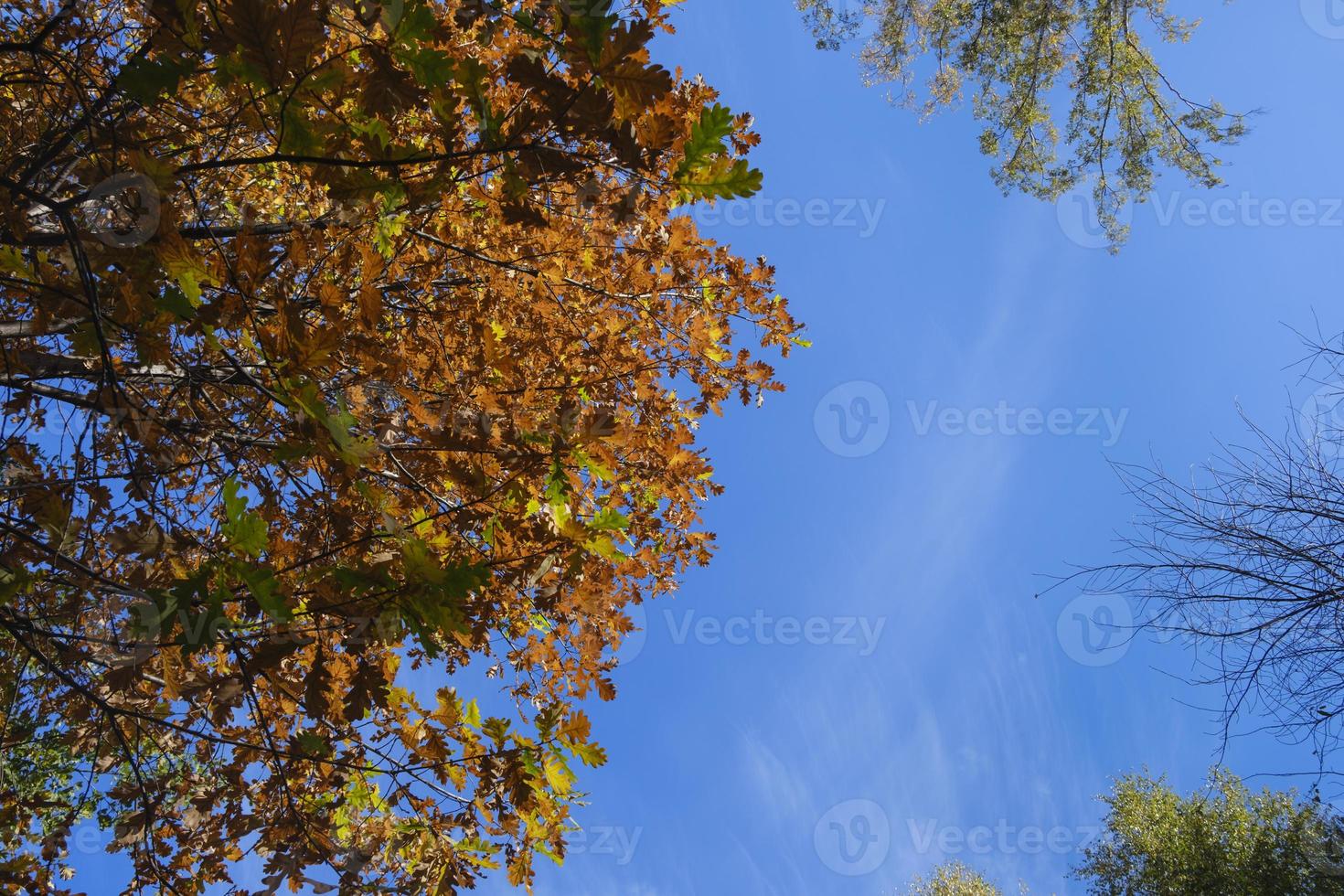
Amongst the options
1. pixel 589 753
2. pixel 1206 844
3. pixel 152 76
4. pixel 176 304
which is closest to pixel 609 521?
pixel 589 753

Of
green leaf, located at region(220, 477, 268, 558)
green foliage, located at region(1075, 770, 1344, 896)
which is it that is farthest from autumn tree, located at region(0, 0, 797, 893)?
green foliage, located at region(1075, 770, 1344, 896)

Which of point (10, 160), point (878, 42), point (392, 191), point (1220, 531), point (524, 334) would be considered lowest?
point (1220, 531)

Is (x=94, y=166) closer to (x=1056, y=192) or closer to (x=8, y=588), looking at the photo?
(x=8, y=588)

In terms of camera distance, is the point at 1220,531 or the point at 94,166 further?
the point at 1220,531

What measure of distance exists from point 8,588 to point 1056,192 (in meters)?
9.66

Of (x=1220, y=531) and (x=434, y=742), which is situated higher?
(x=1220, y=531)

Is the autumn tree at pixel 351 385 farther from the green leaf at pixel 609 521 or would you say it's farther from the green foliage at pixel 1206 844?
the green foliage at pixel 1206 844

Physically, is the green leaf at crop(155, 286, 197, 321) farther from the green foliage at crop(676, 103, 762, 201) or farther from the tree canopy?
the tree canopy

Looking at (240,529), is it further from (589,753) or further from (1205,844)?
(1205,844)

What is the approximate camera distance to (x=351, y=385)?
338 cm

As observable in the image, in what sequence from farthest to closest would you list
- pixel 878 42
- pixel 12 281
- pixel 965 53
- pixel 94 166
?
pixel 878 42 < pixel 965 53 < pixel 94 166 < pixel 12 281

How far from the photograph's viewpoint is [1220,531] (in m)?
3.34

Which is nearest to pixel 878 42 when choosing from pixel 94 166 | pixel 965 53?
pixel 965 53

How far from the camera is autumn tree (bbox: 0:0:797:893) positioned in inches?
67.2
